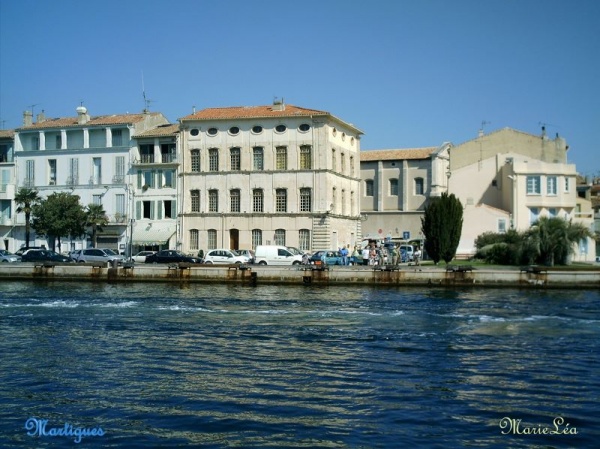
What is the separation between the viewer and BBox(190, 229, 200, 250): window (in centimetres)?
6731

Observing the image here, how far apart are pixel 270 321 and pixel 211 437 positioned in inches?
541

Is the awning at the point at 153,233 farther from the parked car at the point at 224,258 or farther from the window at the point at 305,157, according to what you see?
the window at the point at 305,157

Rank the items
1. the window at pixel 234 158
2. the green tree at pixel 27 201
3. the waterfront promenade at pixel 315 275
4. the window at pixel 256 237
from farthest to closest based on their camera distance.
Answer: the green tree at pixel 27 201
the window at pixel 234 158
the window at pixel 256 237
the waterfront promenade at pixel 315 275

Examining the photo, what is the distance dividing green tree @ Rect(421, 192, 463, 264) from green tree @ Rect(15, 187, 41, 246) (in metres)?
36.0

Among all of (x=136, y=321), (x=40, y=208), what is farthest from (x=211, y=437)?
(x=40, y=208)

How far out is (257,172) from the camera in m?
65.7

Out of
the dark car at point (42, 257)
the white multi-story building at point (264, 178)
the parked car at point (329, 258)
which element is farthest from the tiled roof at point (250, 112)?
the dark car at point (42, 257)

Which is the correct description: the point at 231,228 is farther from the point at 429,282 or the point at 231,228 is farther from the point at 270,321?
the point at 270,321

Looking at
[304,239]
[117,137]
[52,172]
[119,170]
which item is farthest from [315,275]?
[52,172]

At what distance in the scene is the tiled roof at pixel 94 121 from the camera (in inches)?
2728

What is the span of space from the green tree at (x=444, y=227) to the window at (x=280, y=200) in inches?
664

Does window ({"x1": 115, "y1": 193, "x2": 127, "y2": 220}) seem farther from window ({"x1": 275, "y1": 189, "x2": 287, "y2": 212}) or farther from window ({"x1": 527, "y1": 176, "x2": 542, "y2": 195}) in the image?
window ({"x1": 527, "y1": 176, "x2": 542, "y2": 195})

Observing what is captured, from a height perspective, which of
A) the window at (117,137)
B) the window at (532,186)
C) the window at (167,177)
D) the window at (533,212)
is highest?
the window at (117,137)

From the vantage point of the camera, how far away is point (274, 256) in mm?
54500
